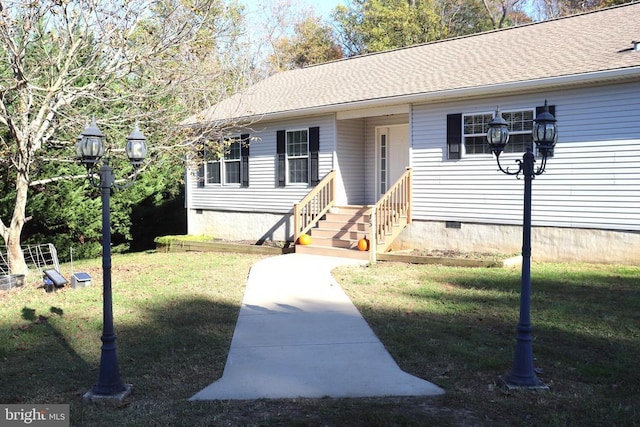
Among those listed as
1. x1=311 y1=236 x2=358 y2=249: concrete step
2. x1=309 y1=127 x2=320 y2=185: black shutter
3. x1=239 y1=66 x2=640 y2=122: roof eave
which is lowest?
x1=311 y1=236 x2=358 y2=249: concrete step

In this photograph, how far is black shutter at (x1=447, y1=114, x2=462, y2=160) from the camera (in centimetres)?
1254

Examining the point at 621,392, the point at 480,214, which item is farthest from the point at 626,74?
the point at 621,392

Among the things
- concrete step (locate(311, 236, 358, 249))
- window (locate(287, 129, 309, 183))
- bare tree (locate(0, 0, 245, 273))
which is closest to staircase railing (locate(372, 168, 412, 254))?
concrete step (locate(311, 236, 358, 249))

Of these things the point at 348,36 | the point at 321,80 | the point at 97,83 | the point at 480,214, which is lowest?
the point at 480,214

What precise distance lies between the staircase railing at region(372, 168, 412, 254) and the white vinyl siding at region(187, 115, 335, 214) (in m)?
2.37

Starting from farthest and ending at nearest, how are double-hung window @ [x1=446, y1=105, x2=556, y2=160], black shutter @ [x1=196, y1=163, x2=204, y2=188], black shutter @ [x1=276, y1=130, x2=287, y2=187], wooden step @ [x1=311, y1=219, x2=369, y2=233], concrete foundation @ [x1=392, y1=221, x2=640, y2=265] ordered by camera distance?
black shutter @ [x1=196, y1=163, x2=204, y2=188] → black shutter @ [x1=276, y1=130, x2=287, y2=187] → wooden step @ [x1=311, y1=219, x2=369, y2=233] → double-hung window @ [x1=446, y1=105, x2=556, y2=160] → concrete foundation @ [x1=392, y1=221, x2=640, y2=265]

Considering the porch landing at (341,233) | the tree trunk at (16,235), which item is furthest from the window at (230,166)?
the tree trunk at (16,235)

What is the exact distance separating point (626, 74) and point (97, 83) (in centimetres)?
928

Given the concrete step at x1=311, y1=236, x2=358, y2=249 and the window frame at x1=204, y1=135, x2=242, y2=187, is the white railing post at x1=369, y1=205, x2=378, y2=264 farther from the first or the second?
the window frame at x1=204, y1=135, x2=242, y2=187

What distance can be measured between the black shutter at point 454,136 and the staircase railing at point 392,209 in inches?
43.4

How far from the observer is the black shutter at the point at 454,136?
1254 centimetres

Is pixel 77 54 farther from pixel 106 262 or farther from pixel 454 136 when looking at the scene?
pixel 454 136

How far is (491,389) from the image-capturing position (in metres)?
4.90

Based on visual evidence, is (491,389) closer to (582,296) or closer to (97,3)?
(582,296)
